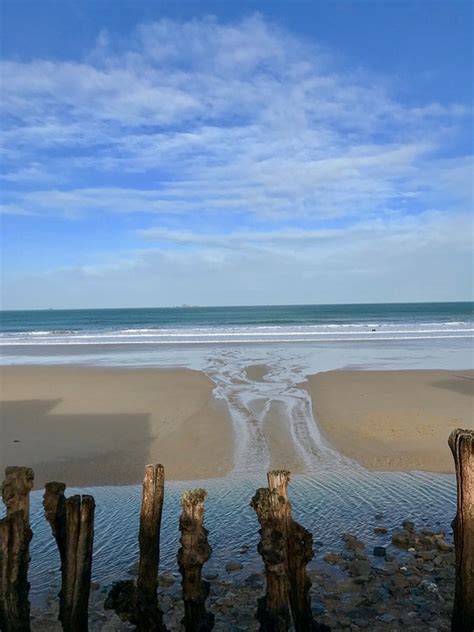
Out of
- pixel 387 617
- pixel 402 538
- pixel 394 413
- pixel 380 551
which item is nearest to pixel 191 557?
pixel 387 617

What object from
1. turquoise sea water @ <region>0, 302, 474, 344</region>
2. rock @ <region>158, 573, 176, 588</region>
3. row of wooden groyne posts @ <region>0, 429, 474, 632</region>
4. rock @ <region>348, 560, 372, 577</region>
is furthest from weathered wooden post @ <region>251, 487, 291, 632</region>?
turquoise sea water @ <region>0, 302, 474, 344</region>

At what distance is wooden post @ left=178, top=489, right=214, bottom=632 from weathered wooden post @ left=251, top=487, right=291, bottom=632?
18.8 inches

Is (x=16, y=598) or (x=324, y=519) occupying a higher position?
(x=16, y=598)

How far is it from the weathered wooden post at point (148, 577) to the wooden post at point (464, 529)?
2.50m

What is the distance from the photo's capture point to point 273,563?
4.40 m

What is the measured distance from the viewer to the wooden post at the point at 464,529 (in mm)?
4348

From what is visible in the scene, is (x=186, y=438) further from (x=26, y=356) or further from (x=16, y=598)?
(x=26, y=356)

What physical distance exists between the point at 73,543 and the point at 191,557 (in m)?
0.98

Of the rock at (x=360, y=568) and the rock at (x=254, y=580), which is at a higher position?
the rock at (x=360, y=568)

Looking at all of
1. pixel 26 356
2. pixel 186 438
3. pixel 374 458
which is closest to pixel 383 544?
pixel 374 458

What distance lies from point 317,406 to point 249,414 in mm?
2250

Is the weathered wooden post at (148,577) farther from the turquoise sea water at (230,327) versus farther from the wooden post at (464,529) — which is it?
the turquoise sea water at (230,327)

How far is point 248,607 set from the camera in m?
5.50

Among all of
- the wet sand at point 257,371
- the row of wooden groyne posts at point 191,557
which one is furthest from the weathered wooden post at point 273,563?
the wet sand at point 257,371
